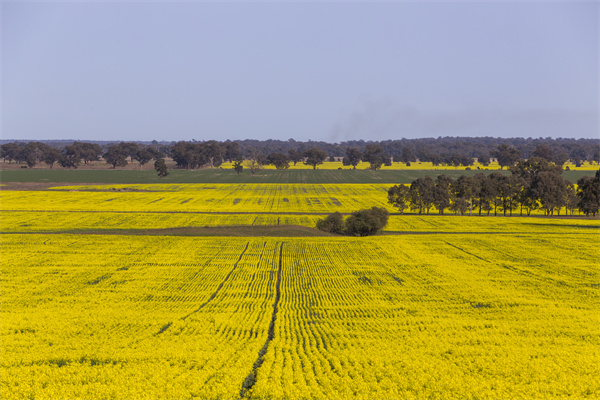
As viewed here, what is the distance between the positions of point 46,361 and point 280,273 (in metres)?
25.3

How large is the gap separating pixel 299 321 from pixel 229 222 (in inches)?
2066

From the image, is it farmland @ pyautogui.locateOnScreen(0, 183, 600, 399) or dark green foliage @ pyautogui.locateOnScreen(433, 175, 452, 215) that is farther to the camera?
dark green foliage @ pyautogui.locateOnScreen(433, 175, 452, 215)

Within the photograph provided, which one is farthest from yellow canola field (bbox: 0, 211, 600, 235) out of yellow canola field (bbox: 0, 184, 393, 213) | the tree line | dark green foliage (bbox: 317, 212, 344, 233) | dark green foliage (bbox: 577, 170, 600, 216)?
yellow canola field (bbox: 0, 184, 393, 213)

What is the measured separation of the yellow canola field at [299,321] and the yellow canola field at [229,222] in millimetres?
17437

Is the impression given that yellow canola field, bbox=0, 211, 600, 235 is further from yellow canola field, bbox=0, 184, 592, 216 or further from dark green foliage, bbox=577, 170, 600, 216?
yellow canola field, bbox=0, 184, 592, 216

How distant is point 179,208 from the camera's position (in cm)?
10156

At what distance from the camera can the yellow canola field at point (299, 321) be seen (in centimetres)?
2161

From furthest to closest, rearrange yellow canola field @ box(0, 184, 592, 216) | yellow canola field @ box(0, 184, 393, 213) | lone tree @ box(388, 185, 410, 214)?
yellow canola field @ box(0, 184, 393, 213), yellow canola field @ box(0, 184, 592, 216), lone tree @ box(388, 185, 410, 214)

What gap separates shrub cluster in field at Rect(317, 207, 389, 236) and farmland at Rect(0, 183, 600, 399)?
4347 millimetres

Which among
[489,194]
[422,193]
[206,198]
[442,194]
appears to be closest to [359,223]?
[422,193]

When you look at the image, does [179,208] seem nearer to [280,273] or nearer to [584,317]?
[280,273]

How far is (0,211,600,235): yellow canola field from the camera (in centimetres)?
7600

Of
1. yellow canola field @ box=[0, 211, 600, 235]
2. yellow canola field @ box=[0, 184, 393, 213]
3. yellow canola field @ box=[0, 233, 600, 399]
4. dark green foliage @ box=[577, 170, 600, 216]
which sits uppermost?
dark green foliage @ box=[577, 170, 600, 216]

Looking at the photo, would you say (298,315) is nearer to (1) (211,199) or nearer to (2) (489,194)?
(2) (489,194)
